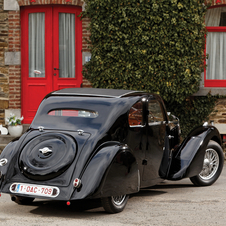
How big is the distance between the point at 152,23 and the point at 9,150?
5801mm

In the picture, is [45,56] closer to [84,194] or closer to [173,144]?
[173,144]

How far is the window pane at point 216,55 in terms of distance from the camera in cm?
1161

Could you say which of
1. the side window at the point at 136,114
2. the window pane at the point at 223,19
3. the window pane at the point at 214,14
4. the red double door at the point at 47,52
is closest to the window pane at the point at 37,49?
the red double door at the point at 47,52

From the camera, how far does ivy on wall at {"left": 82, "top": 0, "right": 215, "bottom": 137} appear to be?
34.6 feet

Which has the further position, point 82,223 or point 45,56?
point 45,56

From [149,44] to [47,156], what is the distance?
18.8 feet

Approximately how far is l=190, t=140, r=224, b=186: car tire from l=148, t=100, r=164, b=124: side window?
1081mm

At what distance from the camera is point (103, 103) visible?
6.10 meters

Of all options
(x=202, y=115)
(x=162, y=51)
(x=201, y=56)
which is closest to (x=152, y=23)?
(x=162, y=51)

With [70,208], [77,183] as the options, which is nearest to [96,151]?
[77,183]

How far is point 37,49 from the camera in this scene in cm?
1150

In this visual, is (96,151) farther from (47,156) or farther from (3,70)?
(3,70)

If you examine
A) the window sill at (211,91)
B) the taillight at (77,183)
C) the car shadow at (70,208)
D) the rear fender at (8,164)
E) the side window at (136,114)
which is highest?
the window sill at (211,91)

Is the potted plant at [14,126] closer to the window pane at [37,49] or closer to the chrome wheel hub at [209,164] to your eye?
the window pane at [37,49]
